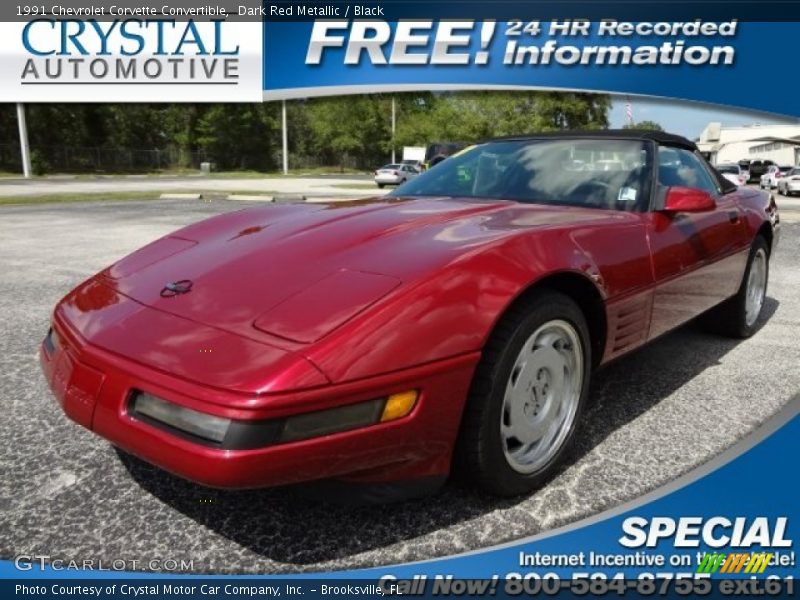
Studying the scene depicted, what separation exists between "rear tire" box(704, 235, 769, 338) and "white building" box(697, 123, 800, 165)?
4844 cm

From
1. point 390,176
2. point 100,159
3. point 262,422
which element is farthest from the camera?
point 100,159

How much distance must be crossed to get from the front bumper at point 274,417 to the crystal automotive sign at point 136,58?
64.3ft

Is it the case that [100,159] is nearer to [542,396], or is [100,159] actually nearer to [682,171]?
[682,171]

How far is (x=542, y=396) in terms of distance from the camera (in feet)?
7.22

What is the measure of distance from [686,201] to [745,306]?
1599 mm

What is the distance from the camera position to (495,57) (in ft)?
48.1

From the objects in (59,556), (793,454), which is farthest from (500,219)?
(59,556)

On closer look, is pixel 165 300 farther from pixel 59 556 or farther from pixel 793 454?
pixel 793 454

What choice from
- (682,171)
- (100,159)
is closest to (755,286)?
(682,171)

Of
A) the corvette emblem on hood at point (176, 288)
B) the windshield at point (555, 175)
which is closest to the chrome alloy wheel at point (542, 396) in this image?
the windshield at point (555, 175)

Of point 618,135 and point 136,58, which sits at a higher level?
point 136,58

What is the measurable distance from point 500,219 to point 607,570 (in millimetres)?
1229

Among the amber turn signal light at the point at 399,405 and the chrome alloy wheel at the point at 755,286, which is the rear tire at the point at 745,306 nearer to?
the chrome alloy wheel at the point at 755,286

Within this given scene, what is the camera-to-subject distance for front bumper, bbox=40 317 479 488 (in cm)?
153
